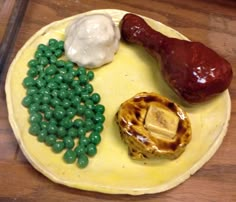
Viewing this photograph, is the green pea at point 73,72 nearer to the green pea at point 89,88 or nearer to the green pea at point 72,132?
the green pea at point 89,88

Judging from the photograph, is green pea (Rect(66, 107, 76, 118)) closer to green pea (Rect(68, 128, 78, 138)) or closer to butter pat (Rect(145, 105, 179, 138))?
green pea (Rect(68, 128, 78, 138))

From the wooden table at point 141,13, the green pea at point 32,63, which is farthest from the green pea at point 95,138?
the green pea at point 32,63

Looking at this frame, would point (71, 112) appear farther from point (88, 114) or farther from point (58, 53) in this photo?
point (58, 53)

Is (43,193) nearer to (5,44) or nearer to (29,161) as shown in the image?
(29,161)

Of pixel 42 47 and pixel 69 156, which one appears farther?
pixel 42 47

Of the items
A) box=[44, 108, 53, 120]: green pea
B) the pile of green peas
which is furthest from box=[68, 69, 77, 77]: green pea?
box=[44, 108, 53, 120]: green pea

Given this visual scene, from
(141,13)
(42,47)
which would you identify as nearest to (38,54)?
(42,47)

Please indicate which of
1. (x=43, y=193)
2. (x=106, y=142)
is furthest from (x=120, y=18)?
(x=43, y=193)
